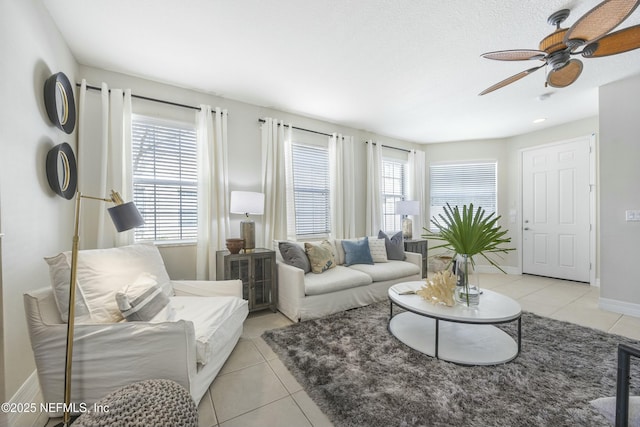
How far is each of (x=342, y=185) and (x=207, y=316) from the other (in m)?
2.86

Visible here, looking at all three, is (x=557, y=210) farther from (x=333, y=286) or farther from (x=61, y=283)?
(x=61, y=283)

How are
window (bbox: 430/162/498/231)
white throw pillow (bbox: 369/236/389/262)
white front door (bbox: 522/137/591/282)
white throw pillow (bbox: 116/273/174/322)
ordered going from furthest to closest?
window (bbox: 430/162/498/231) < white front door (bbox: 522/137/591/282) < white throw pillow (bbox: 369/236/389/262) < white throw pillow (bbox: 116/273/174/322)

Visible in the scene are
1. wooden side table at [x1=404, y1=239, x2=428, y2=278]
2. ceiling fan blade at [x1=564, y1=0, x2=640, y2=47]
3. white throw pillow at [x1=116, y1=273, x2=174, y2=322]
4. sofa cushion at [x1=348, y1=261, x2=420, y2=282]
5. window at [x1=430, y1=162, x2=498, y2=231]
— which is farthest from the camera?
window at [x1=430, y1=162, x2=498, y2=231]

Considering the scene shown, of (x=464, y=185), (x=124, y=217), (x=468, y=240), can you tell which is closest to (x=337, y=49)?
(x=468, y=240)

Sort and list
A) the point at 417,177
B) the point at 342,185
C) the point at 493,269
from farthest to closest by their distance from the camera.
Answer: the point at 417,177, the point at 493,269, the point at 342,185

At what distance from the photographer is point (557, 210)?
14.3ft

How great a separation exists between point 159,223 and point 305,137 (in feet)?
7.40

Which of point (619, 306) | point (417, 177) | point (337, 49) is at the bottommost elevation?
point (619, 306)

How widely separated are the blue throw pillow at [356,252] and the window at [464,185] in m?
2.40

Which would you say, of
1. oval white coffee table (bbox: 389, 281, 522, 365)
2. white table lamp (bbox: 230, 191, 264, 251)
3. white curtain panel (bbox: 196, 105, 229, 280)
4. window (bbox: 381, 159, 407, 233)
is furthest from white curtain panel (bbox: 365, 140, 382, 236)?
white curtain panel (bbox: 196, 105, 229, 280)

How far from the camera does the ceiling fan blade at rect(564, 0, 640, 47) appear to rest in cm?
122

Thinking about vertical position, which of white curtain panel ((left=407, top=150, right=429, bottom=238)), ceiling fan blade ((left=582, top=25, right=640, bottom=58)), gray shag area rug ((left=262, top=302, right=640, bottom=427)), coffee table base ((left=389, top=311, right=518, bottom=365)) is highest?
ceiling fan blade ((left=582, top=25, right=640, bottom=58))

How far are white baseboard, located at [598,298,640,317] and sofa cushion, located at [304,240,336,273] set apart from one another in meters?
3.17

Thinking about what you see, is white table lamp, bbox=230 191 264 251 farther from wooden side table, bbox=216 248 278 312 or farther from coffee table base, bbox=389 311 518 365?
coffee table base, bbox=389 311 518 365
